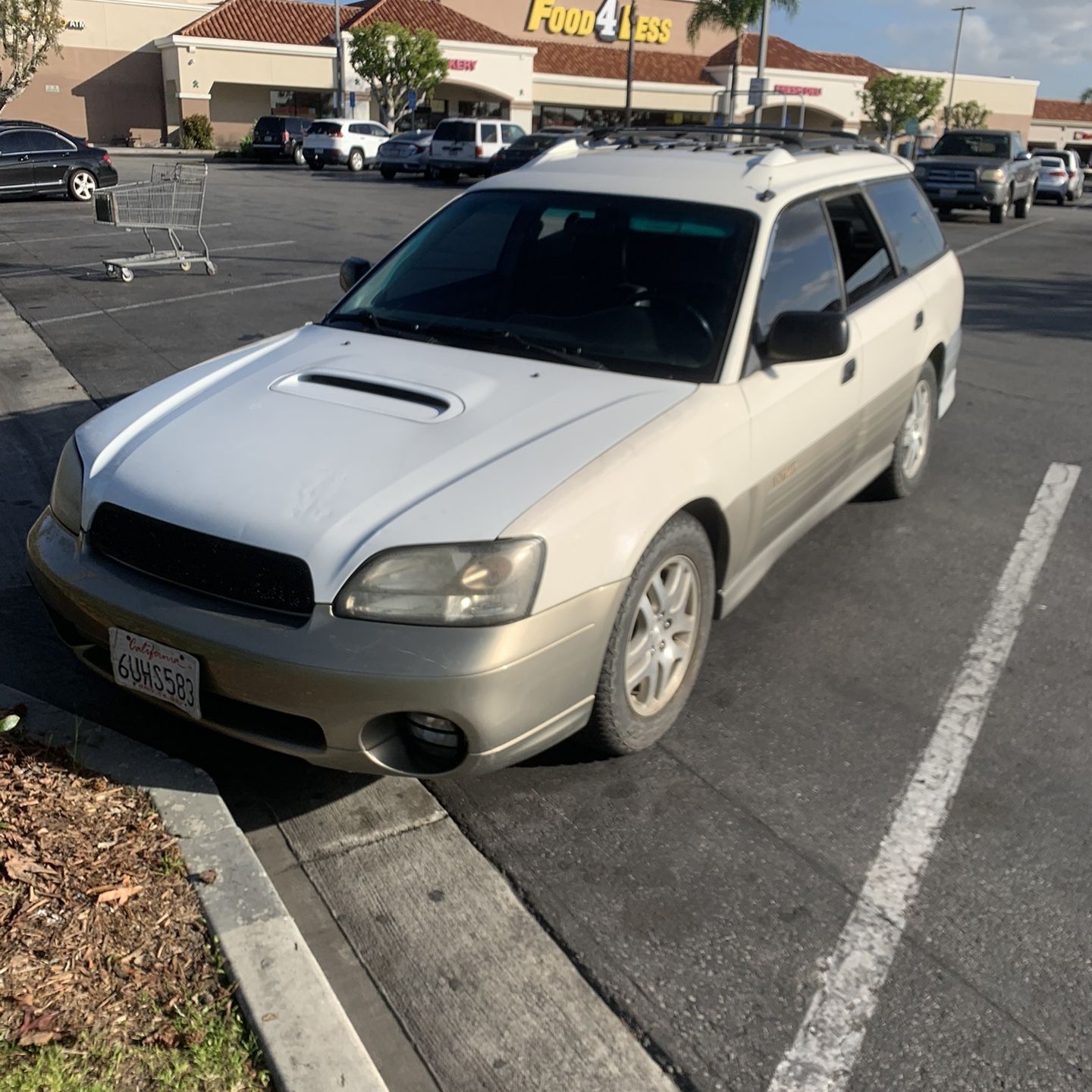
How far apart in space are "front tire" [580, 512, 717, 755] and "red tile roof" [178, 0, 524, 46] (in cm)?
5258

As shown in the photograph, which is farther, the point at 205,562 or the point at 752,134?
the point at 752,134

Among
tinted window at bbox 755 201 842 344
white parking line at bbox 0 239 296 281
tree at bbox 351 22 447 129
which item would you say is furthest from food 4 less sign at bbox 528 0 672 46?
tinted window at bbox 755 201 842 344

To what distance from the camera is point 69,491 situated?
3.56 metres

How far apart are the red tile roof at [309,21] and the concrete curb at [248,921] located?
52.8 m

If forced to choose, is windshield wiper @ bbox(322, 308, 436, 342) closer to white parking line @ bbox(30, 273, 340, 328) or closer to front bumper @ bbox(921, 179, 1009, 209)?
white parking line @ bbox(30, 273, 340, 328)

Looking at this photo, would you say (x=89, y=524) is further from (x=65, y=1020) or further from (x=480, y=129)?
(x=480, y=129)

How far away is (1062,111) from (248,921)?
309 ft

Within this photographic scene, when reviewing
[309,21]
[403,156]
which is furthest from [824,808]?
[309,21]

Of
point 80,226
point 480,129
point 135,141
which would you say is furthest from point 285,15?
point 80,226

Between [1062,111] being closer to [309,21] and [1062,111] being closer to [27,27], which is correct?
[309,21]

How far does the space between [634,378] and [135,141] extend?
54.7 meters

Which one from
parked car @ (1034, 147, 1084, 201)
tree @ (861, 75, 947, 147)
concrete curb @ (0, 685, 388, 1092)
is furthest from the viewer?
tree @ (861, 75, 947, 147)

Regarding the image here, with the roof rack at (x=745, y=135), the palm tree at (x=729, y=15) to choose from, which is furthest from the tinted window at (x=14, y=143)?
the palm tree at (x=729, y=15)

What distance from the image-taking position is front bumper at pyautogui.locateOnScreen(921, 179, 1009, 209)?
22.4 meters
